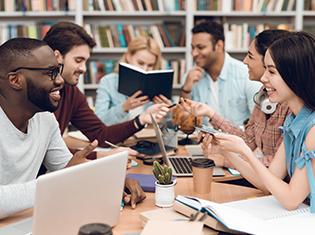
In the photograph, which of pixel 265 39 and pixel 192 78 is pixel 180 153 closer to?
pixel 265 39

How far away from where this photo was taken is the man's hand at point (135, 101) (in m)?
3.05

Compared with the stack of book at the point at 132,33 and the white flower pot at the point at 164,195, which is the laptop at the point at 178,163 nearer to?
A: the white flower pot at the point at 164,195

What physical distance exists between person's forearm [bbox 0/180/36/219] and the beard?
36cm

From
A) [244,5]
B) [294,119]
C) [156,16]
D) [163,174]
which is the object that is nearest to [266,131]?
[294,119]

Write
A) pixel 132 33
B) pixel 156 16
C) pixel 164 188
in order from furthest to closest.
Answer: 1. pixel 156 16
2. pixel 132 33
3. pixel 164 188

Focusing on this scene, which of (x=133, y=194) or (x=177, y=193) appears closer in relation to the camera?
(x=133, y=194)

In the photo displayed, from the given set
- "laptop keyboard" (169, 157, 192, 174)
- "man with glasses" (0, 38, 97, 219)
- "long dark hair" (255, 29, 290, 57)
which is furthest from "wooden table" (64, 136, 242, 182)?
"long dark hair" (255, 29, 290, 57)

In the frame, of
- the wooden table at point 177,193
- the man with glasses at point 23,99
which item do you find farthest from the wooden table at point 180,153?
the man with glasses at point 23,99

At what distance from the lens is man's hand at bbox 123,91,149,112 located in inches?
120

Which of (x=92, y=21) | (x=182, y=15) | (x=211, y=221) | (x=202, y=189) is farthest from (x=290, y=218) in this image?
(x=92, y=21)

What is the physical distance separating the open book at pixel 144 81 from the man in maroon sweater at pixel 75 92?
30 centimetres

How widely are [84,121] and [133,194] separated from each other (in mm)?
1112

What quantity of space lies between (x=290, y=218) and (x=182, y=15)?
3140 millimetres

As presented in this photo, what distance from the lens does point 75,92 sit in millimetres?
2721
